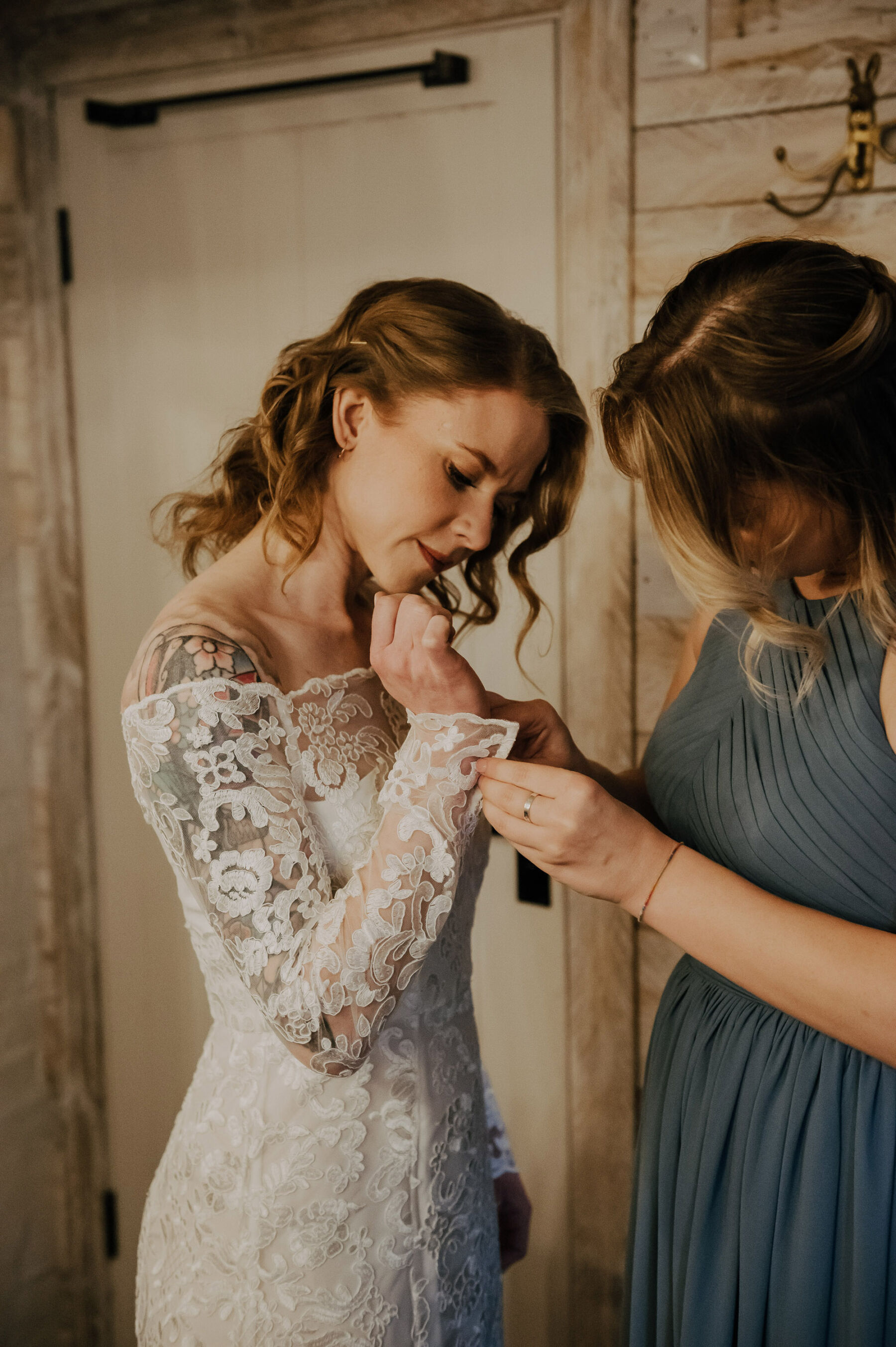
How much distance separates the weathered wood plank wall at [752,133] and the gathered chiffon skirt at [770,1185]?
1.01 meters

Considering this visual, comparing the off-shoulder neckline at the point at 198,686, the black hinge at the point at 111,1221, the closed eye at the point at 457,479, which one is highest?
the closed eye at the point at 457,479

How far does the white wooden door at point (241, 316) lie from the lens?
1.78m

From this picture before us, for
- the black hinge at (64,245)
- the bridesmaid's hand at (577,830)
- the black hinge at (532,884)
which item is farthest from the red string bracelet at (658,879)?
the black hinge at (64,245)

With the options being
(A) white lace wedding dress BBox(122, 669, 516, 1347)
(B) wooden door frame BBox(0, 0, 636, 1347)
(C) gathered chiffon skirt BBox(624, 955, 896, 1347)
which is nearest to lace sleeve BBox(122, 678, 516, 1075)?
(A) white lace wedding dress BBox(122, 669, 516, 1347)

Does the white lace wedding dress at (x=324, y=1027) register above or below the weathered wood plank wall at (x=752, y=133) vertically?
below

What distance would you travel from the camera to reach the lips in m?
1.22

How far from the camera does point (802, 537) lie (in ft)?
3.19

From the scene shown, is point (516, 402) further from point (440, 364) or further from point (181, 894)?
point (181, 894)

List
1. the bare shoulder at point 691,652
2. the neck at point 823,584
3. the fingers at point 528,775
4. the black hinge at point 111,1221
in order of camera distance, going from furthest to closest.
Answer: the black hinge at point 111,1221
the bare shoulder at point 691,652
the neck at point 823,584
the fingers at point 528,775

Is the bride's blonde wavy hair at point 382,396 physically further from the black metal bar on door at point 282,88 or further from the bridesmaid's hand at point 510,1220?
the bridesmaid's hand at point 510,1220

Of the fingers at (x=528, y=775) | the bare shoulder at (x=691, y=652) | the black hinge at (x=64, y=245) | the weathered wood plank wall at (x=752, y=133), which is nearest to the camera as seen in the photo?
the fingers at (x=528, y=775)

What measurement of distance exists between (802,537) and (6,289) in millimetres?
1809

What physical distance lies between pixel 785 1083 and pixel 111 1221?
191cm

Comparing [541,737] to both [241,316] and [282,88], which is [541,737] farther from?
[282,88]
